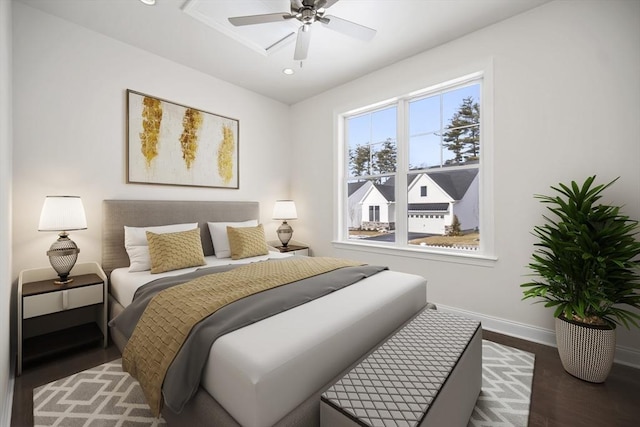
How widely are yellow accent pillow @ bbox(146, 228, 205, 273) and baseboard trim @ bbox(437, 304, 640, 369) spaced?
107 inches

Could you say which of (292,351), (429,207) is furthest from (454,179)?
(292,351)

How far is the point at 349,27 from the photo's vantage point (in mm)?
2217

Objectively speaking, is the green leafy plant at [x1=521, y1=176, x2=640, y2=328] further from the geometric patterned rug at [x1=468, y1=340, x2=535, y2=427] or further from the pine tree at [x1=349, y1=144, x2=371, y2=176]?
the pine tree at [x1=349, y1=144, x2=371, y2=176]

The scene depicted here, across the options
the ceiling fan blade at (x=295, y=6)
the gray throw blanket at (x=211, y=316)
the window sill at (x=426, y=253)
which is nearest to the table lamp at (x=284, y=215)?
the window sill at (x=426, y=253)

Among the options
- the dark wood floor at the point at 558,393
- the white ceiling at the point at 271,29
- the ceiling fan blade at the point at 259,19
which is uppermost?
the white ceiling at the point at 271,29

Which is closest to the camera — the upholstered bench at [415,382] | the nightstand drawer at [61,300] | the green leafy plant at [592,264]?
the upholstered bench at [415,382]

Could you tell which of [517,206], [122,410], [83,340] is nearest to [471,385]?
[517,206]

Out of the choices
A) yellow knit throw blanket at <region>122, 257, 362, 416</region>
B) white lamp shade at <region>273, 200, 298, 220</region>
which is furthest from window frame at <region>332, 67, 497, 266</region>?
yellow knit throw blanket at <region>122, 257, 362, 416</region>

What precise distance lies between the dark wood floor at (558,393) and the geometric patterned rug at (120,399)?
6cm

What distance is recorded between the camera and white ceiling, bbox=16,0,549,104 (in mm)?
2391

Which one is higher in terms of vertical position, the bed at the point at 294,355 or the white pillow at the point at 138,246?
the white pillow at the point at 138,246

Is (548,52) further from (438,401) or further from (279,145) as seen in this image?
(279,145)

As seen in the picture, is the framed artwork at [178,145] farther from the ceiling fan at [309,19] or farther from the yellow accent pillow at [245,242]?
the ceiling fan at [309,19]

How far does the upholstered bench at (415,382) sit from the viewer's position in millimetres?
979
